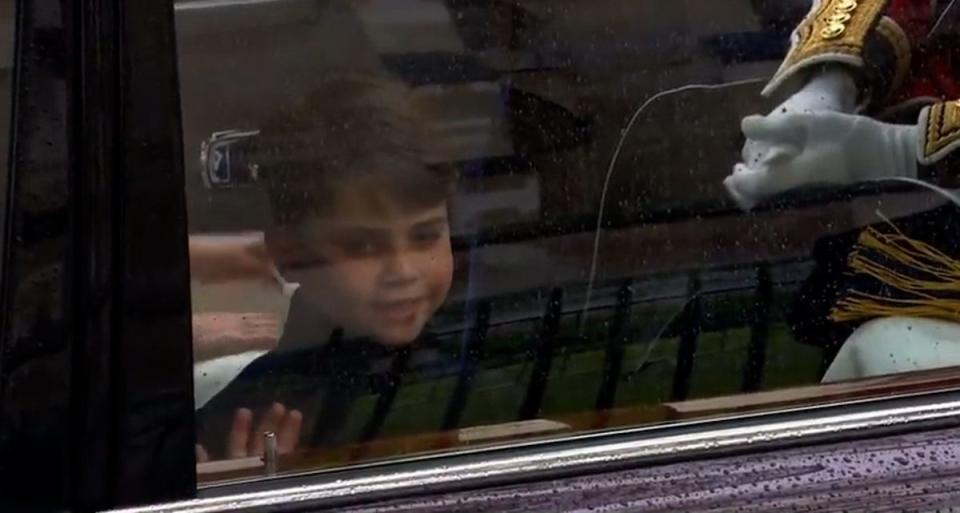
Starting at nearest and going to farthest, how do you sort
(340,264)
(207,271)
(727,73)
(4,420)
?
(4,420)
(207,271)
(340,264)
(727,73)

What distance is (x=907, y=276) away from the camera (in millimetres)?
1737

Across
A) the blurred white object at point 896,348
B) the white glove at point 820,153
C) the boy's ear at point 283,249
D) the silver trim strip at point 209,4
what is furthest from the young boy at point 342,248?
the blurred white object at point 896,348

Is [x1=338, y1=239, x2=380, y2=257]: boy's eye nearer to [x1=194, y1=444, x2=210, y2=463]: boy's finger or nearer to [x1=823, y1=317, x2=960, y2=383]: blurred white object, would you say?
[x1=194, y1=444, x2=210, y2=463]: boy's finger

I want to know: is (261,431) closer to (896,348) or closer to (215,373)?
(215,373)

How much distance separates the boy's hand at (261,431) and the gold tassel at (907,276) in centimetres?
67

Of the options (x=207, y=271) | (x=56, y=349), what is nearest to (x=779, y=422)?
(x=207, y=271)

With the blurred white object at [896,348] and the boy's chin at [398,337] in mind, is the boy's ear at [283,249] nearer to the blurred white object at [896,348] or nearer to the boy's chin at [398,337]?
the boy's chin at [398,337]

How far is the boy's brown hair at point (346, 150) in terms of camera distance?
62.6 inches

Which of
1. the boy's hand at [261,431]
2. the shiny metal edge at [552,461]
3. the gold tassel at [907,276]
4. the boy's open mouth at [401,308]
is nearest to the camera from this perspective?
the shiny metal edge at [552,461]

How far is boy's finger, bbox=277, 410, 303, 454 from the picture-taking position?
1526 mm

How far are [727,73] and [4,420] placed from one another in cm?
92

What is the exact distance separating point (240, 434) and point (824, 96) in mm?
823

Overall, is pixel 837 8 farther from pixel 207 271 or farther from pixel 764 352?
pixel 207 271

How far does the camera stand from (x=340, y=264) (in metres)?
1.62
